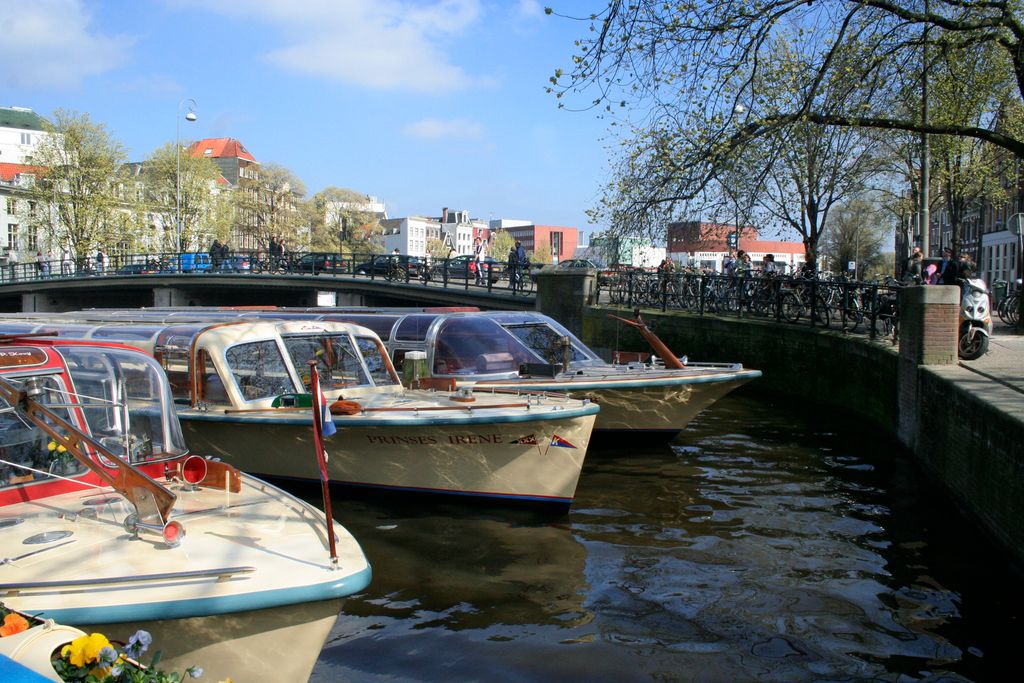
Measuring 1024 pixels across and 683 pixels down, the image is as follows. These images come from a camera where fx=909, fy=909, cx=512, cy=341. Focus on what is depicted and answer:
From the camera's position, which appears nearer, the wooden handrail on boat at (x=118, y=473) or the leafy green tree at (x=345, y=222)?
the wooden handrail on boat at (x=118, y=473)

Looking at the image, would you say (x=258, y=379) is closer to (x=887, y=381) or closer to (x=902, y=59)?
(x=887, y=381)

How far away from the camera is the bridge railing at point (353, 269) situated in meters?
30.6

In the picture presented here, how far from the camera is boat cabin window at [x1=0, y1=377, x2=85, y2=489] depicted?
5488 mm

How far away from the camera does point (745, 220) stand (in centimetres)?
1340

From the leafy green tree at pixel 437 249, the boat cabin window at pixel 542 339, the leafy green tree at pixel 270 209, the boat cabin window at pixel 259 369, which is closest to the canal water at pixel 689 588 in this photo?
the boat cabin window at pixel 259 369

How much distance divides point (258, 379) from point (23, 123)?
98.0 m

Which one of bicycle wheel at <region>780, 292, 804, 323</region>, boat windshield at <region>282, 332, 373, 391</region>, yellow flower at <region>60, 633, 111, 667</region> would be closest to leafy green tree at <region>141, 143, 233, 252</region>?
bicycle wheel at <region>780, 292, 804, 323</region>

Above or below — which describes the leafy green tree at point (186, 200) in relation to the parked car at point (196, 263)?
above

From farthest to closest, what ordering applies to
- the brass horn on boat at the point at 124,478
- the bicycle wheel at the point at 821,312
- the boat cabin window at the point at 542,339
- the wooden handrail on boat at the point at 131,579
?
the bicycle wheel at the point at 821,312, the boat cabin window at the point at 542,339, the brass horn on boat at the point at 124,478, the wooden handrail on boat at the point at 131,579

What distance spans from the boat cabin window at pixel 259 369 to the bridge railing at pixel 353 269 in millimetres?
18700

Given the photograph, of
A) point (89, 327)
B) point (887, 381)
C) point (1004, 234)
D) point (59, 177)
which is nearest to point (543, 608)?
point (89, 327)

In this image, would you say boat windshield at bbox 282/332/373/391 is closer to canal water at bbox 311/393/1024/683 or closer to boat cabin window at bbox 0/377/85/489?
canal water at bbox 311/393/1024/683

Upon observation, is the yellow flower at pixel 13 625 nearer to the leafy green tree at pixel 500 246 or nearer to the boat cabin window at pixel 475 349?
the boat cabin window at pixel 475 349

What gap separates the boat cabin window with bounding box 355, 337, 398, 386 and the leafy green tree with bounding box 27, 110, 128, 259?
1844 inches
